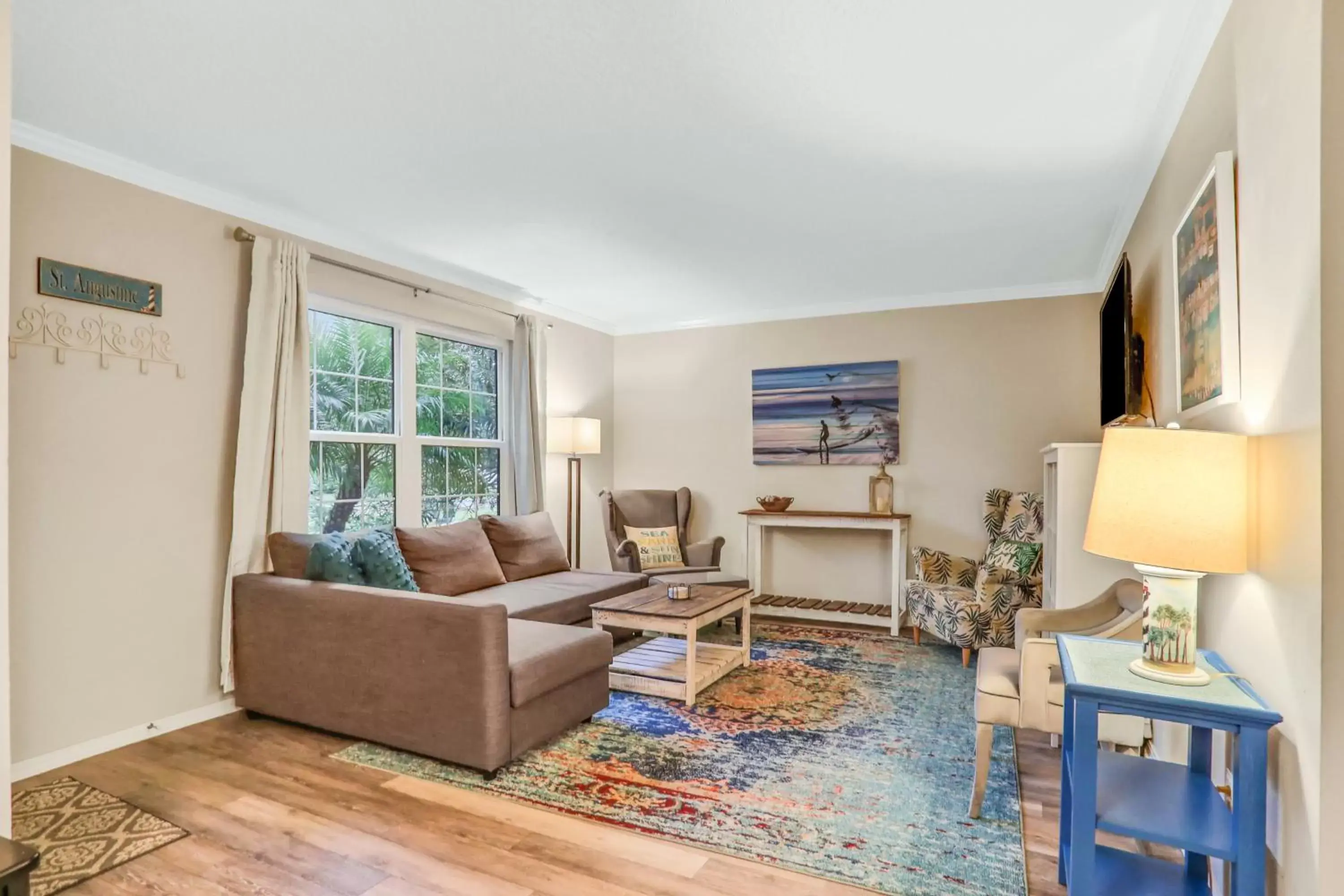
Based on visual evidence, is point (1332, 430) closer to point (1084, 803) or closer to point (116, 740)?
point (1084, 803)

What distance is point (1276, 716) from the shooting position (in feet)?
4.63

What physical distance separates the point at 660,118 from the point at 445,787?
8.21 ft

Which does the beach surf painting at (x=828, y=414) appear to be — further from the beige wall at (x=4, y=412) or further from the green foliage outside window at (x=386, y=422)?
the beige wall at (x=4, y=412)

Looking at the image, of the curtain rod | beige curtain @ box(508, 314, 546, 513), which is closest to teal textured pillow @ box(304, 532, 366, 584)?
the curtain rod

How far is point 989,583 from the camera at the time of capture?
4266mm

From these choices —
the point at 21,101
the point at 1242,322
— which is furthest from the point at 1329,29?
the point at 21,101

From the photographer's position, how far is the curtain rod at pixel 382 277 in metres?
3.46

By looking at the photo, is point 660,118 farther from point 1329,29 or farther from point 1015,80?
point 1329,29

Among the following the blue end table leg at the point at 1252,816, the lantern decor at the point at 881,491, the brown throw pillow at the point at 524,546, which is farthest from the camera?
the lantern decor at the point at 881,491

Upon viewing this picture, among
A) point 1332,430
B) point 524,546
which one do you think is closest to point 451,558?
point 524,546

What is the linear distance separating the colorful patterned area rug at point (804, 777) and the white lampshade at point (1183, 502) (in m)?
1.06

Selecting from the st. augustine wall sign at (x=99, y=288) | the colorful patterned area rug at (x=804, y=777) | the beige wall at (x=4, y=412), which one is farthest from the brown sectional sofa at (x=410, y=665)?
the beige wall at (x=4, y=412)

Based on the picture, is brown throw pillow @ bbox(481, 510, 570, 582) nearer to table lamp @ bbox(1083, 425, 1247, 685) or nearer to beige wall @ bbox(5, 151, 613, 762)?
beige wall @ bbox(5, 151, 613, 762)

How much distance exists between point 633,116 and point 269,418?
2204 mm
